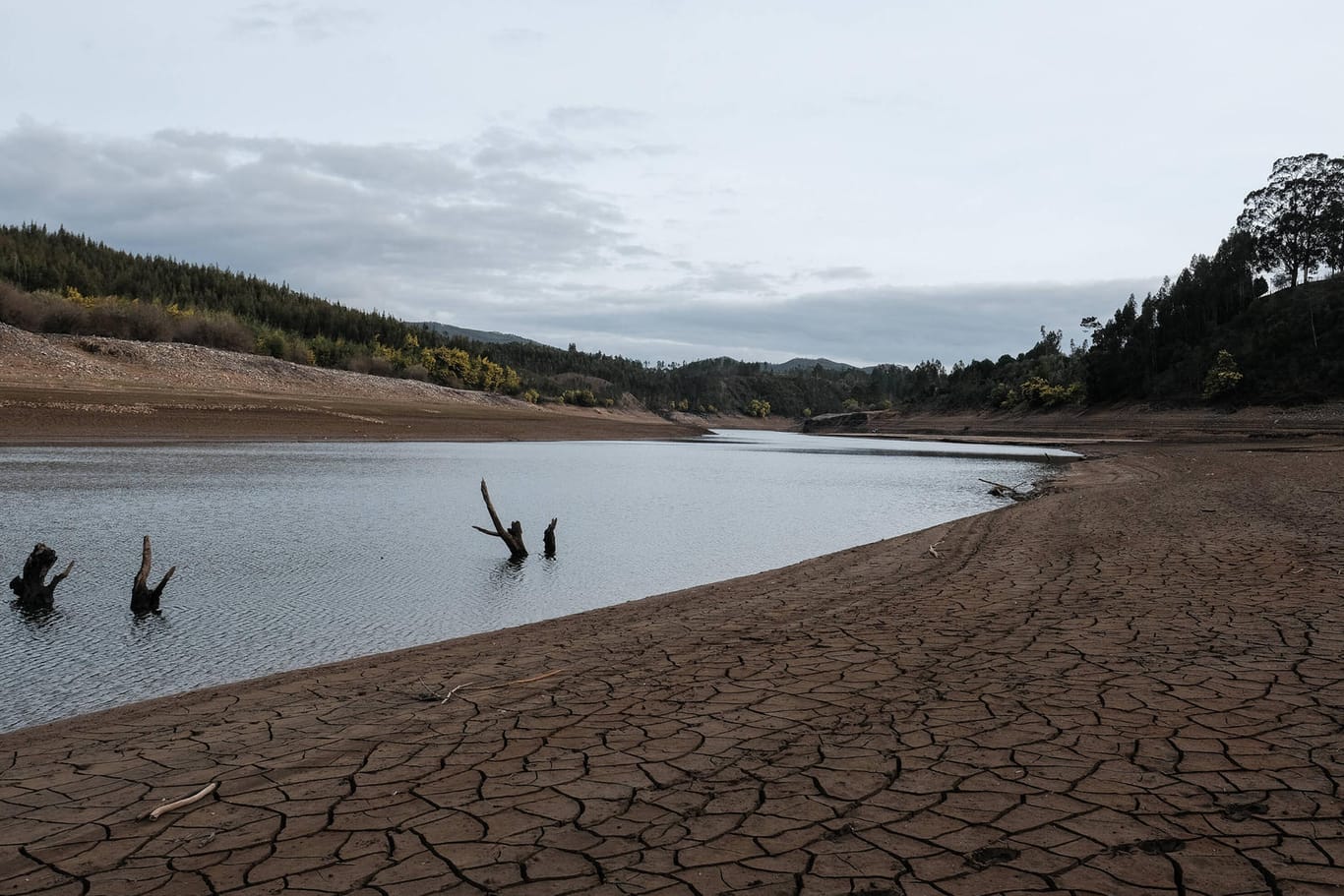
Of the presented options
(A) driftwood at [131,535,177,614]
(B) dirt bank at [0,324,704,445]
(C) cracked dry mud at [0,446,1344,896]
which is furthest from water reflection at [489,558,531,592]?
(B) dirt bank at [0,324,704,445]

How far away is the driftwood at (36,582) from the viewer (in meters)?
10.6

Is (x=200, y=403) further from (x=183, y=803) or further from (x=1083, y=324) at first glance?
(x=1083, y=324)

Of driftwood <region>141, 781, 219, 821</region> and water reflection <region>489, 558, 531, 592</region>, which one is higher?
driftwood <region>141, 781, 219, 821</region>

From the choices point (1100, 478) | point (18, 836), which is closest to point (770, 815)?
point (18, 836)

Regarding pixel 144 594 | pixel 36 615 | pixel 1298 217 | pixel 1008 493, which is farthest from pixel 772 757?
pixel 1298 217

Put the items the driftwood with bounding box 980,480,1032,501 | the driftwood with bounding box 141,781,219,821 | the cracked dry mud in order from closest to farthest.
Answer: the cracked dry mud < the driftwood with bounding box 141,781,219,821 < the driftwood with bounding box 980,480,1032,501

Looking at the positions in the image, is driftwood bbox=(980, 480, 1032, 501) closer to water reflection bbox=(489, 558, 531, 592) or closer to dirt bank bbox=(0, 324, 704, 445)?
water reflection bbox=(489, 558, 531, 592)

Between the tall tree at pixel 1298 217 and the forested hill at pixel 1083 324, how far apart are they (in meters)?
0.11

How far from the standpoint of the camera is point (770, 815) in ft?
12.9

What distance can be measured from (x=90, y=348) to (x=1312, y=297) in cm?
9883

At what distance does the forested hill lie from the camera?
68250 millimetres

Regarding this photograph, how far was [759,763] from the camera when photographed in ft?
15.2

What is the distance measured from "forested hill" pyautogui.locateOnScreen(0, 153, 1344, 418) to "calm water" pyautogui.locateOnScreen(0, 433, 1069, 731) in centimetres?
4741

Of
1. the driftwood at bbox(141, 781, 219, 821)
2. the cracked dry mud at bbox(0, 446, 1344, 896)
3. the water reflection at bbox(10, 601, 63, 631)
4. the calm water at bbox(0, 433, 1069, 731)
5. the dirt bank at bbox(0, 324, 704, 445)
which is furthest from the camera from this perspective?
the dirt bank at bbox(0, 324, 704, 445)
